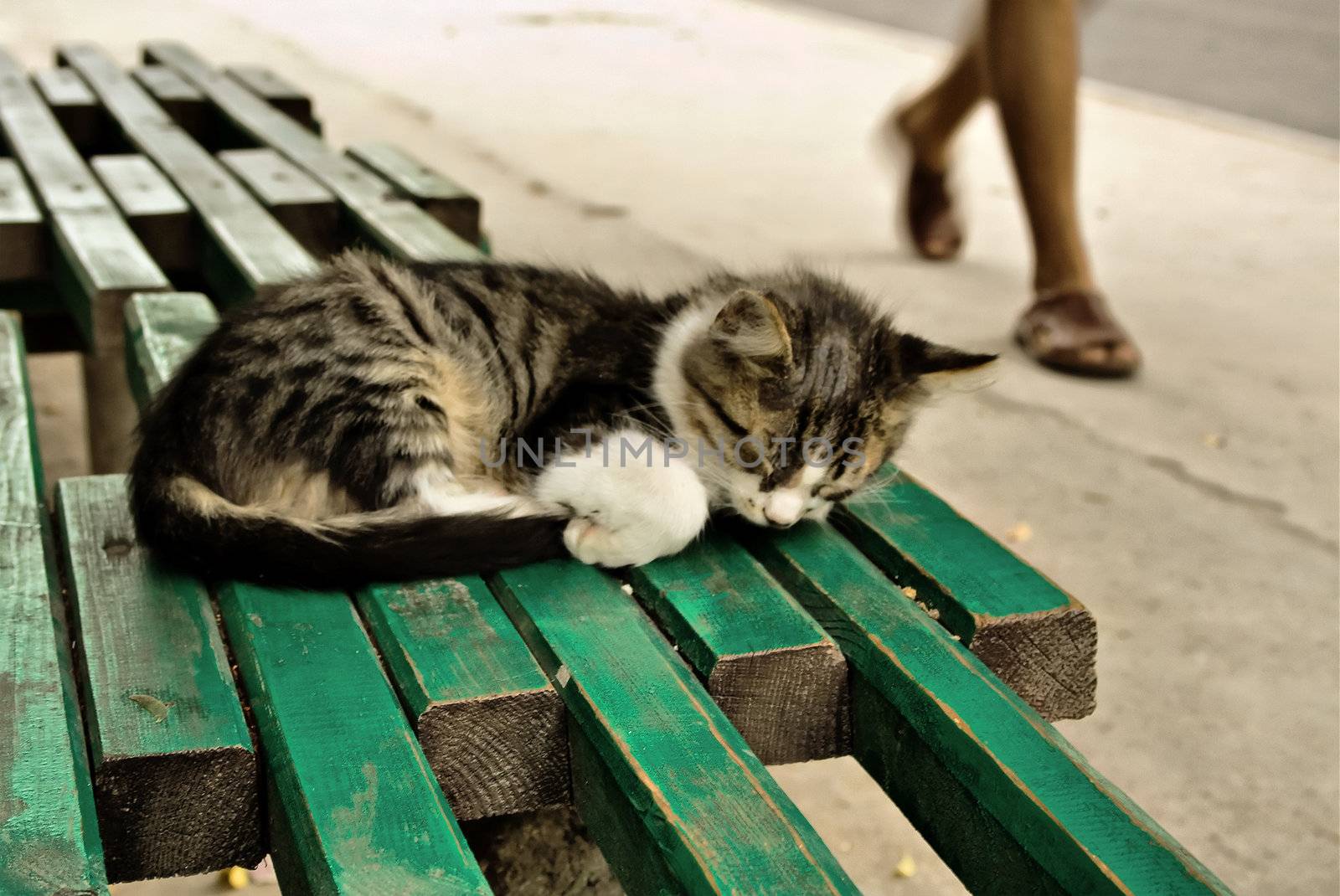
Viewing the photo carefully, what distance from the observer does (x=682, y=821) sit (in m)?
1.30

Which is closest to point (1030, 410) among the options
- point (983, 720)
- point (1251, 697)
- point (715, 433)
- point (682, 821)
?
point (1251, 697)

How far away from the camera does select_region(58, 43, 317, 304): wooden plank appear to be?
2.77 meters

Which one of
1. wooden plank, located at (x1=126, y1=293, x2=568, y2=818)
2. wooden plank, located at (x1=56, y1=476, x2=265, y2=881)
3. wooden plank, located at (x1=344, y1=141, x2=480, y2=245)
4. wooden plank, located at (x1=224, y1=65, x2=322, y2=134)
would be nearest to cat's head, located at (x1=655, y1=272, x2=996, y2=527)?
wooden plank, located at (x1=126, y1=293, x2=568, y2=818)

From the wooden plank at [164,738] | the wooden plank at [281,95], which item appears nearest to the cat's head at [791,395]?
the wooden plank at [164,738]

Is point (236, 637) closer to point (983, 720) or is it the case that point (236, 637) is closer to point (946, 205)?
point (983, 720)

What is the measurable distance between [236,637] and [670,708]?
0.53 meters

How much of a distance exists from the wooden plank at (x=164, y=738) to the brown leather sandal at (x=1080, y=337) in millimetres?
3176

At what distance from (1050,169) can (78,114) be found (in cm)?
303

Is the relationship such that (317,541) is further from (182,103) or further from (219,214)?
(182,103)

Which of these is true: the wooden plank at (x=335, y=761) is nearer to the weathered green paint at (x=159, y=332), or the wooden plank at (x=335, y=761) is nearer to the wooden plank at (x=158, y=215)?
the weathered green paint at (x=159, y=332)

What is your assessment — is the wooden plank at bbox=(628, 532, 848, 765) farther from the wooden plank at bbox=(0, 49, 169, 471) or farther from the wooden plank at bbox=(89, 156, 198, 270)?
the wooden plank at bbox=(89, 156, 198, 270)

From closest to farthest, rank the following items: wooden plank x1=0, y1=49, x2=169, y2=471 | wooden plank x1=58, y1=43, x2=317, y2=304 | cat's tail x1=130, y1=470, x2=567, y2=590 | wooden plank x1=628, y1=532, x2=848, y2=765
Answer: wooden plank x1=628, y1=532, x2=848, y2=765
cat's tail x1=130, y1=470, x2=567, y2=590
wooden plank x1=0, y1=49, x2=169, y2=471
wooden plank x1=58, y1=43, x2=317, y2=304

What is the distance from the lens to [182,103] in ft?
14.0

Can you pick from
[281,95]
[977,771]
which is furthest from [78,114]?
[977,771]
